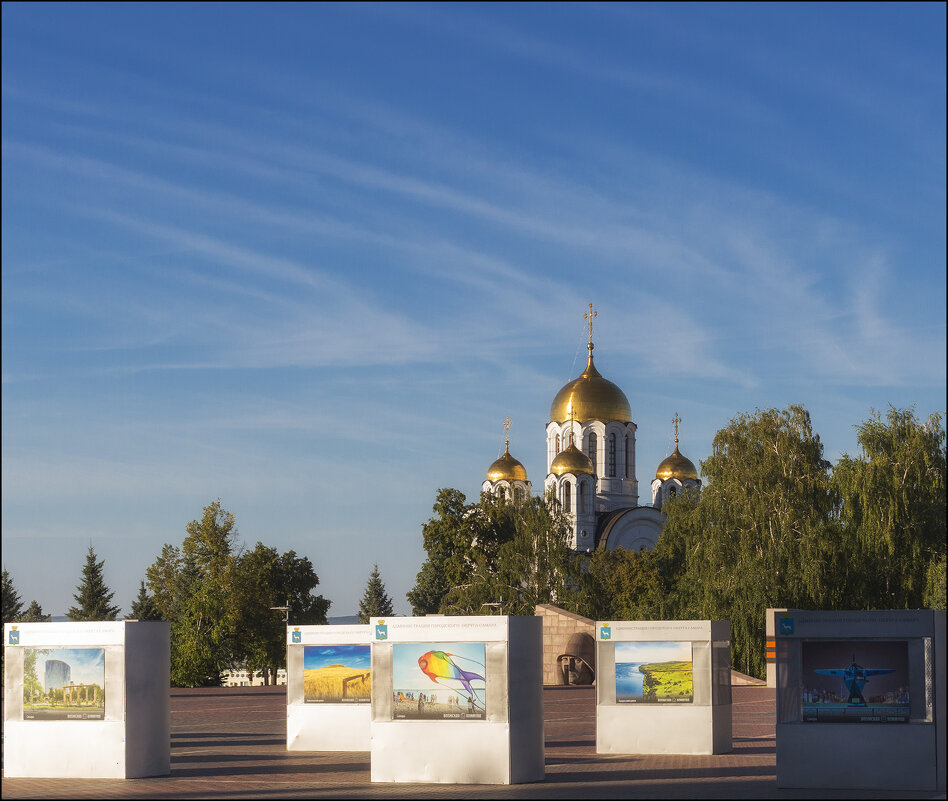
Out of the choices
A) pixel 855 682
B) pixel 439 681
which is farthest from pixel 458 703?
pixel 855 682

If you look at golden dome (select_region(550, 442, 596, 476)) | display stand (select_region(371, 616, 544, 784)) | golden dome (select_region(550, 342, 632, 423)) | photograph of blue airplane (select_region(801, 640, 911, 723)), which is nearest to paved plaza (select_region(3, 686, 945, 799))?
display stand (select_region(371, 616, 544, 784))

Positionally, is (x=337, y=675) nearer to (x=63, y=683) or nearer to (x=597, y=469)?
(x=63, y=683)

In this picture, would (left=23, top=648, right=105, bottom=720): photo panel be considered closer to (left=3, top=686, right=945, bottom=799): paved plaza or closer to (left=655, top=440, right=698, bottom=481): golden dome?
(left=3, top=686, right=945, bottom=799): paved plaza

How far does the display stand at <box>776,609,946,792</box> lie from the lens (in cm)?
1559

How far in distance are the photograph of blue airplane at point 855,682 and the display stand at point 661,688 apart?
404cm

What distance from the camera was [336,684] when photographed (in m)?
21.4

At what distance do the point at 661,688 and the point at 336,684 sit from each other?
479cm

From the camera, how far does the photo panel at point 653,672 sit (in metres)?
20.2

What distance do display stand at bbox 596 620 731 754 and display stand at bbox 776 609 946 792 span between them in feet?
13.1

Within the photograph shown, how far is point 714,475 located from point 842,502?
14.0 ft

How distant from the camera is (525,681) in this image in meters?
17.2

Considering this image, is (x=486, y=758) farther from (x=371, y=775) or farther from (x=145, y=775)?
(x=145, y=775)

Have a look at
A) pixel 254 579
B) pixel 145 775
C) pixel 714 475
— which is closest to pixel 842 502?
pixel 714 475

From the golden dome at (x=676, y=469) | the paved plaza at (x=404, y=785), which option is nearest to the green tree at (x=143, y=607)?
the golden dome at (x=676, y=469)
